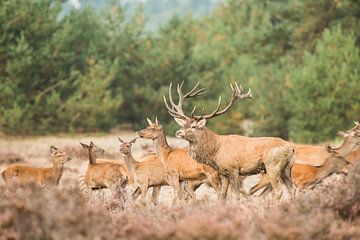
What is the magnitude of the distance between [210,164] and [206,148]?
263mm

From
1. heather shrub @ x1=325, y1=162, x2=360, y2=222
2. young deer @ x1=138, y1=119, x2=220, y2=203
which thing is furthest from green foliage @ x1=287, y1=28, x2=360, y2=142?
heather shrub @ x1=325, y1=162, x2=360, y2=222

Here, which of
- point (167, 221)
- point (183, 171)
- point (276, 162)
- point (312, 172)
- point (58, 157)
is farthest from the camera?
point (58, 157)

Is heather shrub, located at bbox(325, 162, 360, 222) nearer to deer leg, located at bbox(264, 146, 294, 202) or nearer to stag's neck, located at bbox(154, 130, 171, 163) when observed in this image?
deer leg, located at bbox(264, 146, 294, 202)

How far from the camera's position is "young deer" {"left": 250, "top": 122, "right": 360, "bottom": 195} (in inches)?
486

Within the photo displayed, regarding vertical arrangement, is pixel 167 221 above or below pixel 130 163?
above

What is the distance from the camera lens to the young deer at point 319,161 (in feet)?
40.5

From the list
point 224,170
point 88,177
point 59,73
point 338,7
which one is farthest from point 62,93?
point 224,170

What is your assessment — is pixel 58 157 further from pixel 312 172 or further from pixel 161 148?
pixel 312 172

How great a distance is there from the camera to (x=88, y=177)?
1355cm

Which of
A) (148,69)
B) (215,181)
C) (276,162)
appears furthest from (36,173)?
(148,69)

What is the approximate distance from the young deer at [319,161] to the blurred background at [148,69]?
14.3 meters

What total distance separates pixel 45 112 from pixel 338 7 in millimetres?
13818

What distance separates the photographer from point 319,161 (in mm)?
13289

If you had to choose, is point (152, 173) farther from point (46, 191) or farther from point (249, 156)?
point (46, 191)
